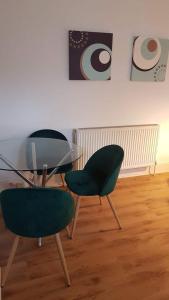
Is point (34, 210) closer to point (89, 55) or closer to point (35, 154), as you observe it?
point (35, 154)

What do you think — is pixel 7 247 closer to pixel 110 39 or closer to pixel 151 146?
pixel 151 146

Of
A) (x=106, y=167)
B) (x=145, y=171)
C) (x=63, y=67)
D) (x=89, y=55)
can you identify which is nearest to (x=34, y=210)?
(x=106, y=167)

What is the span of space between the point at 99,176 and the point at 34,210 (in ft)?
3.26

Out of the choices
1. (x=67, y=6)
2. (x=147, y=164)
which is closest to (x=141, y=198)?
(x=147, y=164)

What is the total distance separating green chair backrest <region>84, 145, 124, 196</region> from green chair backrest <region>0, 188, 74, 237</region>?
58 centimetres

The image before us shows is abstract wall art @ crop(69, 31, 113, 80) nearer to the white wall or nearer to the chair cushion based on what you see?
the white wall

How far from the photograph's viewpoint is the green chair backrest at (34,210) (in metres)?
1.50

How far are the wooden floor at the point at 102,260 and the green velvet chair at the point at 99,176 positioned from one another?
21 centimetres

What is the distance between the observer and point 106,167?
2359mm

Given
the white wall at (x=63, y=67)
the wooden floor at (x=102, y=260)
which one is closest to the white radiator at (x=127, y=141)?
the white wall at (x=63, y=67)

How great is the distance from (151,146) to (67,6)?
6.70 ft

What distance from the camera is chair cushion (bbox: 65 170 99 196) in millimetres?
2203

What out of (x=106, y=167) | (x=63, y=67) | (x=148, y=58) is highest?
(x=148, y=58)

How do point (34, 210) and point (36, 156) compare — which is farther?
point (36, 156)
